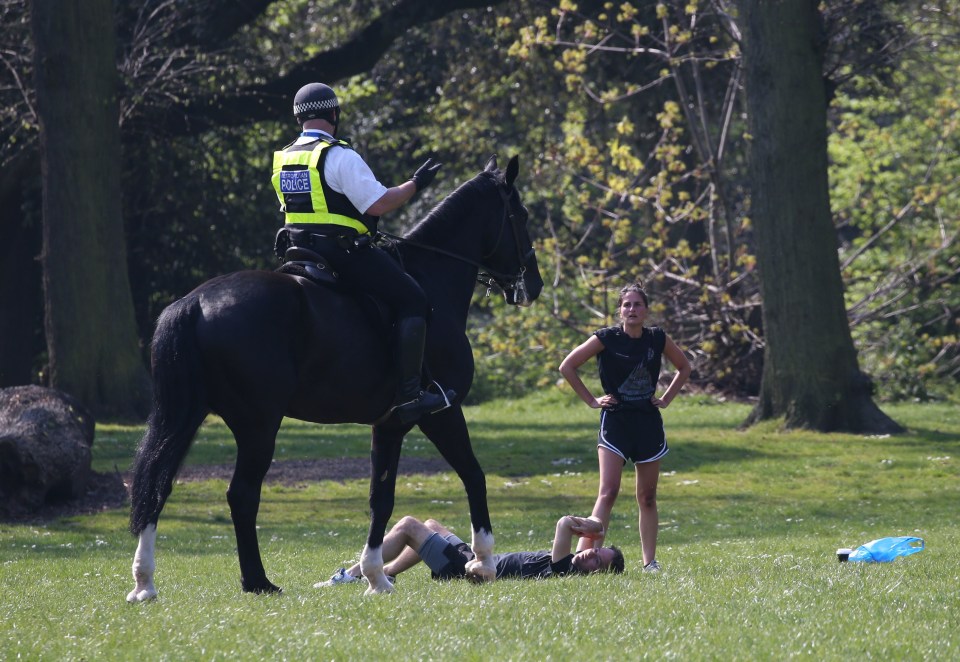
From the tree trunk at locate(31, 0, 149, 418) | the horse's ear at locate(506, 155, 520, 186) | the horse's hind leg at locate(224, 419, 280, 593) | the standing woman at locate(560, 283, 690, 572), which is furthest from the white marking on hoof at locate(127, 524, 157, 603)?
the tree trunk at locate(31, 0, 149, 418)

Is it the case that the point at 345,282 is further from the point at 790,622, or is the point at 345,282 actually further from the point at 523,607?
the point at 790,622

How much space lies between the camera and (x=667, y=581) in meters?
8.61

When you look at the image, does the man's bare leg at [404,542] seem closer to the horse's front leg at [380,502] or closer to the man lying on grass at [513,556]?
the man lying on grass at [513,556]

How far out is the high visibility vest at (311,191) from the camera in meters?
8.61

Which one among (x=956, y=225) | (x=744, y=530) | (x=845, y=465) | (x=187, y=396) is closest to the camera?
(x=187, y=396)

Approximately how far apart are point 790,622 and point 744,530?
7324 millimetres

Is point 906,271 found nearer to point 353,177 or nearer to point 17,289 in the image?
point 17,289

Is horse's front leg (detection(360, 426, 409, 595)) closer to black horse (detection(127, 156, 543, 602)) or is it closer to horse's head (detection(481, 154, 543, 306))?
black horse (detection(127, 156, 543, 602))

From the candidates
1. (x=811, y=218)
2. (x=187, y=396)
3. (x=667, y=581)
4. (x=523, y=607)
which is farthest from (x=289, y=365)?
(x=811, y=218)

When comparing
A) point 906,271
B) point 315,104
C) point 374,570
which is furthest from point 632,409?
point 906,271

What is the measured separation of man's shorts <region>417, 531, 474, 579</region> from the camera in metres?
9.29

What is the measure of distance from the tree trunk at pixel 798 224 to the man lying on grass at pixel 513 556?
→ 11810 millimetres

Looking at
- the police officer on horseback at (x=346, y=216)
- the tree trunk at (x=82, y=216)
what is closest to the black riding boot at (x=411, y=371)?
the police officer on horseback at (x=346, y=216)

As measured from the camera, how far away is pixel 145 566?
801 cm
